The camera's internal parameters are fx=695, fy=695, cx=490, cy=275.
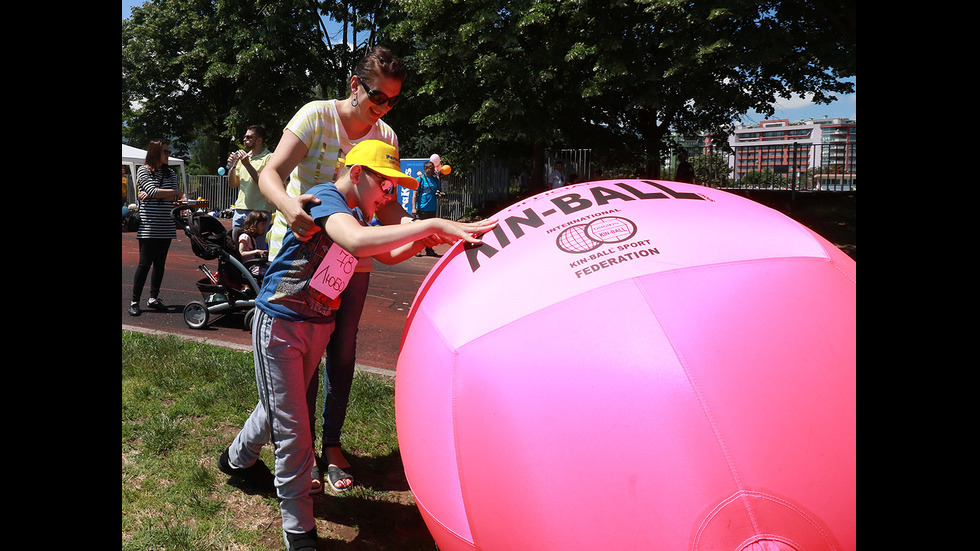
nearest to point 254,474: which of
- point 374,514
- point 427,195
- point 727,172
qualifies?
point 374,514

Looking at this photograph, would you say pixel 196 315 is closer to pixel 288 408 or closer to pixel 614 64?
pixel 288 408

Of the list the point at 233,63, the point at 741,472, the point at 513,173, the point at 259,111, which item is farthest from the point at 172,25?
the point at 741,472

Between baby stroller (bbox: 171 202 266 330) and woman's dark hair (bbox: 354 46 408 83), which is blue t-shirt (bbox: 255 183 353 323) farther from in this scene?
baby stroller (bbox: 171 202 266 330)

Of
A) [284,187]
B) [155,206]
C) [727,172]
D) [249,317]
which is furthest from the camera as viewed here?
[727,172]

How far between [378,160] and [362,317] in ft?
20.6

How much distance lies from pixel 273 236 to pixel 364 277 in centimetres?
56

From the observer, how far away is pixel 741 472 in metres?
2.10

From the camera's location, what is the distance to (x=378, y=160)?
3.22m

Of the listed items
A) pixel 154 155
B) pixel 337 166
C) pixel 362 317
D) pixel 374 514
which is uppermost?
pixel 154 155

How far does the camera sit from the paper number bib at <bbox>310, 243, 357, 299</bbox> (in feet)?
10.7

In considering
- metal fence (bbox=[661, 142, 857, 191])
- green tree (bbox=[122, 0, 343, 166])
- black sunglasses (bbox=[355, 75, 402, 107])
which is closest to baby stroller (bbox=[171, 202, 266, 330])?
black sunglasses (bbox=[355, 75, 402, 107])

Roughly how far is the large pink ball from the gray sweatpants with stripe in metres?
0.78

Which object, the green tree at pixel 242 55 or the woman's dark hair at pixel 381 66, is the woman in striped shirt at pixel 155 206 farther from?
the green tree at pixel 242 55

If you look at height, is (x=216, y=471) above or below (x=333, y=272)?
below
